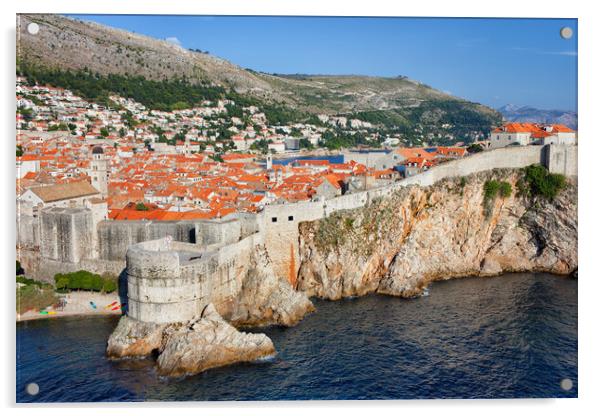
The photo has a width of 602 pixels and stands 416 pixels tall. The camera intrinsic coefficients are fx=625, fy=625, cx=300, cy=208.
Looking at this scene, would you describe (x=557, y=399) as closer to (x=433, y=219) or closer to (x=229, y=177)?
(x=433, y=219)

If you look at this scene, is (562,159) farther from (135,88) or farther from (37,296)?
(135,88)

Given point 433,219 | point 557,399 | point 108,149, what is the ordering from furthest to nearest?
point 108,149
point 433,219
point 557,399

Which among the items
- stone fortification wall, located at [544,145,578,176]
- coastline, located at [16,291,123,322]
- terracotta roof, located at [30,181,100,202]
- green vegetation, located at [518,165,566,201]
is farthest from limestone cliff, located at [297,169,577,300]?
terracotta roof, located at [30,181,100,202]

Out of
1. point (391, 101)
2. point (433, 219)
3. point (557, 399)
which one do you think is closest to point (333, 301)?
point (433, 219)

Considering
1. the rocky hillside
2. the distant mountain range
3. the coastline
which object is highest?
the rocky hillside

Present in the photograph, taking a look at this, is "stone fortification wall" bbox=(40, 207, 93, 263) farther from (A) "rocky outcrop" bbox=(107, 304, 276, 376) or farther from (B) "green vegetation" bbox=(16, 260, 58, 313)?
(A) "rocky outcrop" bbox=(107, 304, 276, 376)

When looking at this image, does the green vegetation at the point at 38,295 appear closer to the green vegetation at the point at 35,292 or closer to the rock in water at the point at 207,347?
the green vegetation at the point at 35,292

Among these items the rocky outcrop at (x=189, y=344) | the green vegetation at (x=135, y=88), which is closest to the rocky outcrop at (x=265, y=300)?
the rocky outcrop at (x=189, y=344)
